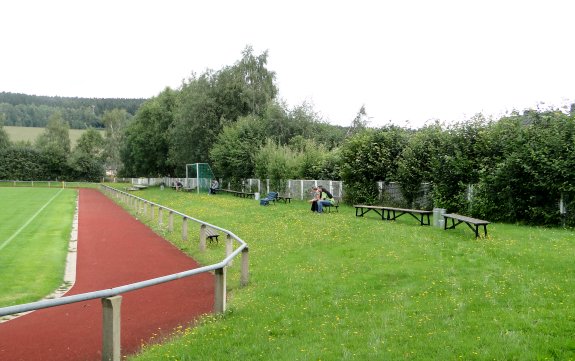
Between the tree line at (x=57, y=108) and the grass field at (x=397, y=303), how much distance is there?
139 meters

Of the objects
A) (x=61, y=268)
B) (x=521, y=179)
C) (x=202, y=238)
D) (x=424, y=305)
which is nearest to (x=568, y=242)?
(x=521, y=179)

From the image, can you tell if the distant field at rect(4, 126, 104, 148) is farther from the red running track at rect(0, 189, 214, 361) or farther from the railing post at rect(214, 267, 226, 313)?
the railing post at rect(214, 267, 226, 313)

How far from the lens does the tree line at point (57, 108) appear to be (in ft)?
474

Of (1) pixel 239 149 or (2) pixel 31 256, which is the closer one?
(2) pixel 31 256

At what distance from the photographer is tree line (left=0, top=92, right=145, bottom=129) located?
474ft

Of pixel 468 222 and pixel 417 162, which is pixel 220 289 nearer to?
pixel 468 222

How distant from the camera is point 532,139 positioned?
52.9 ft

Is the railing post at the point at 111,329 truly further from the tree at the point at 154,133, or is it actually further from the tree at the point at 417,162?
the tree at the point at 154,133

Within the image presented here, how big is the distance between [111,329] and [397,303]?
12.5 feet

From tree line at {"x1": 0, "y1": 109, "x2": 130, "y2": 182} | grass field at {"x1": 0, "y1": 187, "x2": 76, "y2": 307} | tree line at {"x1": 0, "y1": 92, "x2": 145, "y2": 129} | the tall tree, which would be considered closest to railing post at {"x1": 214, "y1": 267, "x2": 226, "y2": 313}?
grass field at {"x1": 0, "y1": 187, "x2": 76, "y2": 307}

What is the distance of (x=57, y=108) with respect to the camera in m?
150

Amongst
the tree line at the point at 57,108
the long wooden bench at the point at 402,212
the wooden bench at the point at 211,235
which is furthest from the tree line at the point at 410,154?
the tree line at the point at 57,108

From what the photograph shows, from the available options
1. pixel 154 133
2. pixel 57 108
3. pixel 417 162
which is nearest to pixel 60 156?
pixel 154 133

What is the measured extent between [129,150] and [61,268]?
72.9 metres
